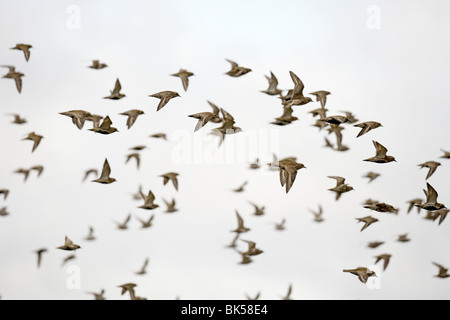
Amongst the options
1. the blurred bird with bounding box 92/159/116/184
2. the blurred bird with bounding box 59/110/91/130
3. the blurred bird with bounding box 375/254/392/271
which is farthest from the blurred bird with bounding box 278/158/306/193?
the blurred bird with bounding box 375/254/392/271

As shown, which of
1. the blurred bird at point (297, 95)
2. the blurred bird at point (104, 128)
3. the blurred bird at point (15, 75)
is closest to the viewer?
the blurred bird at point (297, 95)

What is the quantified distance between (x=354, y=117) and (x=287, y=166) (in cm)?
1465

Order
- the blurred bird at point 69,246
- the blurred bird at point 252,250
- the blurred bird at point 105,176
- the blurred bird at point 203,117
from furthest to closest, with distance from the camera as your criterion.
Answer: the blurred bird at point 252,250 < the blurred bird at point 69,246 < the blurred bird at point 105,176 < the blurred bird at point 203,117

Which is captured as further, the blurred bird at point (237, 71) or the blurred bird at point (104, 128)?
the blurred bird at point (237, 71)

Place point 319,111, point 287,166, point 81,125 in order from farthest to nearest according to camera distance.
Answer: point 319,111 < point 81,125 < point 287,166

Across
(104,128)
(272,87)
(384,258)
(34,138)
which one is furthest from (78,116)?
(384,258)

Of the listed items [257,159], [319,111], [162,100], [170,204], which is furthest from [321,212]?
[162,100]

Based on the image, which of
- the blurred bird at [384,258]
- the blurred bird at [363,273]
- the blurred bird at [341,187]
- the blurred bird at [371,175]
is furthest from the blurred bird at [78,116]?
the blurred bird at [384,258]

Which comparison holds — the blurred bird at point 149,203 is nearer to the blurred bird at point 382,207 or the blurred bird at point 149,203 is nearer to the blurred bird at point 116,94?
the blurred bird at point 116,94

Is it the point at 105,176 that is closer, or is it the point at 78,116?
the point at 78,116

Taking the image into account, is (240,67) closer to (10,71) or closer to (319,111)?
(319,111)

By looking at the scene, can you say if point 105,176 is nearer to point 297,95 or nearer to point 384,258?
point 297,95

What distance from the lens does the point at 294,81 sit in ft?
153
